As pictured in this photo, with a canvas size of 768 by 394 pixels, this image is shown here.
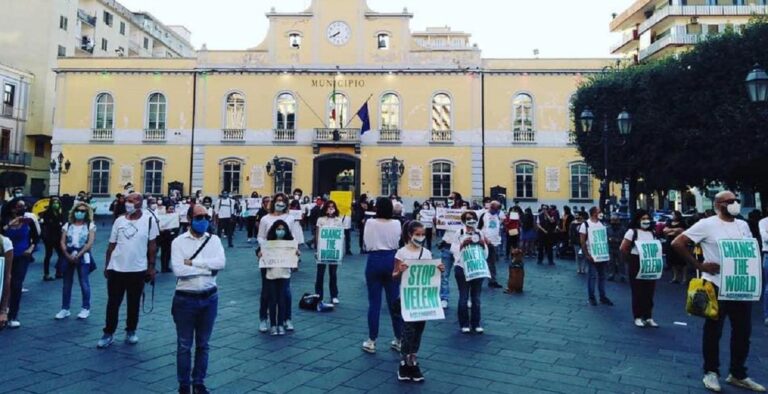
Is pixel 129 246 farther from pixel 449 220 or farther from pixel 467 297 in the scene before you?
pixel 449 220

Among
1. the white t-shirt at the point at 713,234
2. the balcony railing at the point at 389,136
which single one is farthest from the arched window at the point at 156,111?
the white t-shirt at the point at 713,234

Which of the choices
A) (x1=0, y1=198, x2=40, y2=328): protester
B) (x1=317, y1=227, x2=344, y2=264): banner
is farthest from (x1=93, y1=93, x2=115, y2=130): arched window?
(x1=317, y1=227, x2=344, y2=264): banner

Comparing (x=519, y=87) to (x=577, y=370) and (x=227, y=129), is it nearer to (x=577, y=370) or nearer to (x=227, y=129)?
(x=227, y=129)

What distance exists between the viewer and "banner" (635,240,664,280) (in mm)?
7598

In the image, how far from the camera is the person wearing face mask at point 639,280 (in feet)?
25.0

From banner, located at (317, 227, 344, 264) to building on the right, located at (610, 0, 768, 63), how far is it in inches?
1450

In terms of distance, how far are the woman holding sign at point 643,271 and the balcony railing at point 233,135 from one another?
25170 millimetres

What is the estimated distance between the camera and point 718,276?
4.97 metres

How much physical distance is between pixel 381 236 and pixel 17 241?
17.8 feet

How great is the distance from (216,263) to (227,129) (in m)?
26.5

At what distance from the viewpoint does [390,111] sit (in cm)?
2941

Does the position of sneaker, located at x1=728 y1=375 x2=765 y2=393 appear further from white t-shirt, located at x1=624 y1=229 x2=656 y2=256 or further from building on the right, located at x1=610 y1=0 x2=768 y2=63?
building on the right, located at x1=610 y1=0 x2=768 y2=63

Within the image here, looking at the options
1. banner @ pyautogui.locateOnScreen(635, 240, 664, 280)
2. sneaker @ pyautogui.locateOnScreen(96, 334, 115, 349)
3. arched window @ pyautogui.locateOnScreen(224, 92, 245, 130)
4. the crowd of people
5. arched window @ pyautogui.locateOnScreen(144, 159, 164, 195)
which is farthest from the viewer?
arched window @ pyautogui.locateOnScreen(224, 92, 245, 130)

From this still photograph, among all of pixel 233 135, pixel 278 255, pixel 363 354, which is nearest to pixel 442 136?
pixel 233 135
